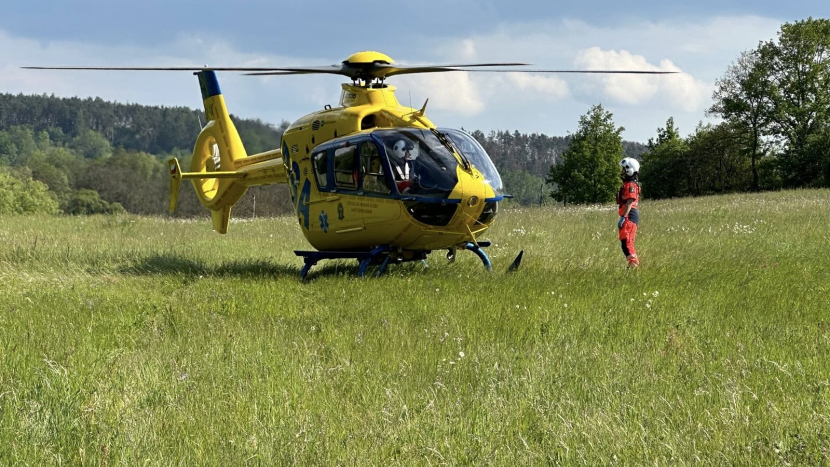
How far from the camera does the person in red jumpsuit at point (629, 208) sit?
1154 cm

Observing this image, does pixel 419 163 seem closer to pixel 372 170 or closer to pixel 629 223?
pixel 372 170

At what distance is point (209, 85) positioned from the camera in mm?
15477

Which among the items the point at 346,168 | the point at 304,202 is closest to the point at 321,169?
the point at 346,168

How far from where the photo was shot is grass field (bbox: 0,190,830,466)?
3.74 metres

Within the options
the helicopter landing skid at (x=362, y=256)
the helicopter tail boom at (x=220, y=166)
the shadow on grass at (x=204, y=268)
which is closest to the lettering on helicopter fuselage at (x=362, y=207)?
the helicopter landing skid at (x=362, y=256)

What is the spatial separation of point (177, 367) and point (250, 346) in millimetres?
834

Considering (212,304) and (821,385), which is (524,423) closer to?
(821,385)

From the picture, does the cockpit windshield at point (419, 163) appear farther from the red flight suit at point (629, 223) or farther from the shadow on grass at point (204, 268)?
the red flight suit at point (629, 223)

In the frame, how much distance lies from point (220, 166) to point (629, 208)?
8.15 meters

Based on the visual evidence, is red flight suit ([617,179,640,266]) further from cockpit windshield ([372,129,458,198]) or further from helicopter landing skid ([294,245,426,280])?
cockpit windshield ([372,129,458,198])

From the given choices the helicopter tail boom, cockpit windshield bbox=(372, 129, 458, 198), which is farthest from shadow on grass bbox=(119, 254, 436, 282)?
cockpit windshield bbox=(372, 129, 458, 198)

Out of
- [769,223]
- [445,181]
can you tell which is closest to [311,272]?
[445,181]

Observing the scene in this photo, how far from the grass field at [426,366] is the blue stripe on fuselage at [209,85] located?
5.21 metres

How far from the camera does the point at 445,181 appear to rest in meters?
9.72
